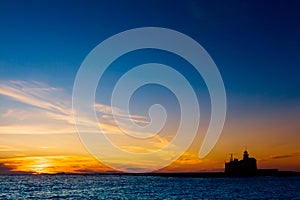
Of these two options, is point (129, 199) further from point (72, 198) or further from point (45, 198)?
point (45, 198)

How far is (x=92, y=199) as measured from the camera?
204 ft

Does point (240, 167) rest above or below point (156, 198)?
above

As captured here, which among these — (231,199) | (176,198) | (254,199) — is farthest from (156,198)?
(254,199)

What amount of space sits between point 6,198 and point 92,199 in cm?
1567

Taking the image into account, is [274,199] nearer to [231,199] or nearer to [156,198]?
[231,199]

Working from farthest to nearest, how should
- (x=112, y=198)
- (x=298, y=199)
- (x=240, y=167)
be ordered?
(x=240, y=167) → (x=112, y=198) → (x=298, y=199)

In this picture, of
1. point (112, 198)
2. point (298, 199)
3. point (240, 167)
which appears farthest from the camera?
point (240, 167)

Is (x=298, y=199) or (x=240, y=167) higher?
(x=240, y=167)

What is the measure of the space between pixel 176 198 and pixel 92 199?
1433 cm

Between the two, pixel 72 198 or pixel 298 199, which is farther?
pixel 72 198

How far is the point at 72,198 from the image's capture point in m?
65.2

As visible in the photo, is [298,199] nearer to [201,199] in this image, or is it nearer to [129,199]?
[201,199]

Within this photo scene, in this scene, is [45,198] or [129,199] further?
[45,198]

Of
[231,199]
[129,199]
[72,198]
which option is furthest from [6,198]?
[231,199]
